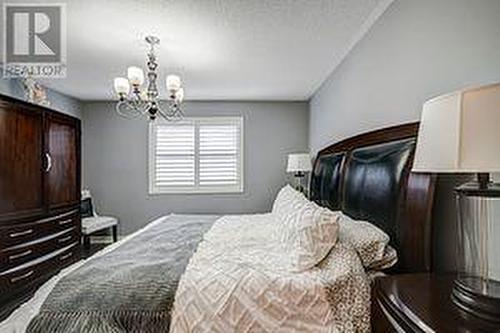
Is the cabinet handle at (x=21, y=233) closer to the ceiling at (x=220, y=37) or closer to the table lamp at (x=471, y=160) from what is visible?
the ceiling at (x=220, y=37)

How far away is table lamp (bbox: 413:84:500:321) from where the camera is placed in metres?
0.93

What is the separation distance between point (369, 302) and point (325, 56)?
2737mm

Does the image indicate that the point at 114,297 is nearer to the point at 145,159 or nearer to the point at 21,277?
the point at 21,277

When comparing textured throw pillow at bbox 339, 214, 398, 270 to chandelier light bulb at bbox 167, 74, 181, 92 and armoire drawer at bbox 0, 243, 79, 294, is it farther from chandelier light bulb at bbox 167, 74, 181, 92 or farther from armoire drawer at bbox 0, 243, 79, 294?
armoire drawer at bbox 0, 243, 79, 294

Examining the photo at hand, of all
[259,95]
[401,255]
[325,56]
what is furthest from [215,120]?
[401,255]

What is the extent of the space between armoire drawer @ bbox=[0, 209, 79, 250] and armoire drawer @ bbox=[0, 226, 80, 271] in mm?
38

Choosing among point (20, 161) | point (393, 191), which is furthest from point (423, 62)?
point (20, 161)

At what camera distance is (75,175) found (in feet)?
14.4

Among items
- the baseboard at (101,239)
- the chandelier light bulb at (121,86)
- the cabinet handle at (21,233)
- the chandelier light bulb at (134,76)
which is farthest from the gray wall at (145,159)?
the chandelier light bulb at (134,76)

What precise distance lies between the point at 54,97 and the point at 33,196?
242cm

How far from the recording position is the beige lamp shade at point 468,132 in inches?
36.1

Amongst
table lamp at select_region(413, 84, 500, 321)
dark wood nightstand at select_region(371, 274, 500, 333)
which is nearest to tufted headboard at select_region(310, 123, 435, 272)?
dark wood nightstand at select_region(371, 274, 500, 333)

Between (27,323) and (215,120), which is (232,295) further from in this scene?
(215,120)

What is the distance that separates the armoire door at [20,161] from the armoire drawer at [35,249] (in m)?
0.30
